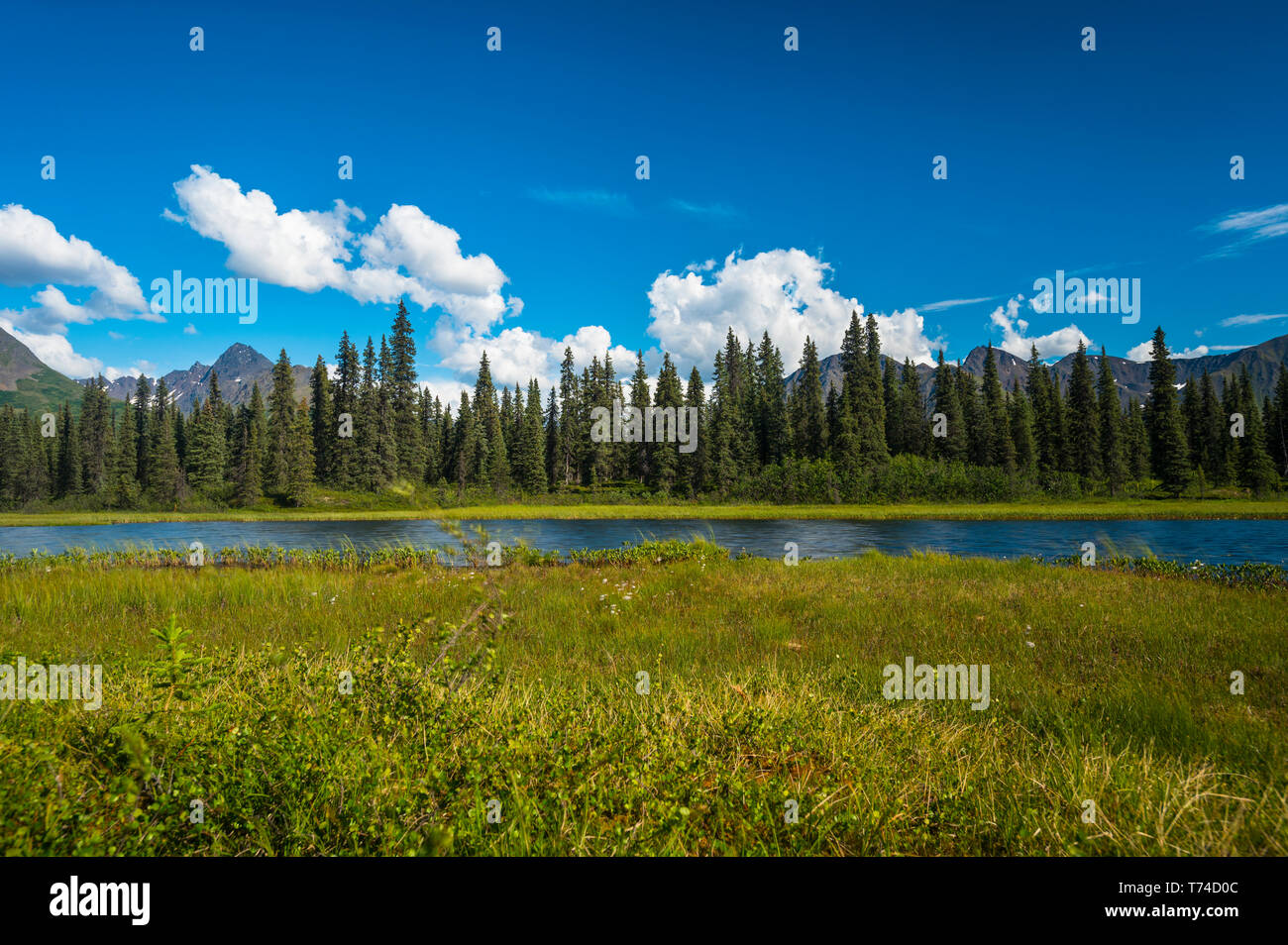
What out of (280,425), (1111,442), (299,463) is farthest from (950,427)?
(280,425)

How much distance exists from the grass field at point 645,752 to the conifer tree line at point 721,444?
191 feet

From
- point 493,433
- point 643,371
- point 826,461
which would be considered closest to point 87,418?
point 493,433

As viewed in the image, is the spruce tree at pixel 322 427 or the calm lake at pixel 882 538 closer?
the calm lake at pixel 882 538

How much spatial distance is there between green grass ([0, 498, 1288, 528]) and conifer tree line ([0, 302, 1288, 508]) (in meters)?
4.90

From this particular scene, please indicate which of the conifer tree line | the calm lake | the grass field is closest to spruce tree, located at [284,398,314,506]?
the conifer tree line

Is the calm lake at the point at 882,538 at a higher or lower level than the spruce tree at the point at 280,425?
lower

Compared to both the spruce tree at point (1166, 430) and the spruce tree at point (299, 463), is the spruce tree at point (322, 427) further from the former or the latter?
the spruce tree at point (1166, 430)

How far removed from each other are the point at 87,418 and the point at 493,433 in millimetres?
58164

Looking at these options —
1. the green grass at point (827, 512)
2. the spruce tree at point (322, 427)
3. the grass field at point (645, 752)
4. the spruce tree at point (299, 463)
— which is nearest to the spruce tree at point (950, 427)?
the green grass at point (827, 512)

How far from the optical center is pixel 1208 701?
6.07 meters

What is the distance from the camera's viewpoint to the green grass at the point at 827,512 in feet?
145

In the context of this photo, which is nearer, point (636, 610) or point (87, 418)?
point (636, 610)
